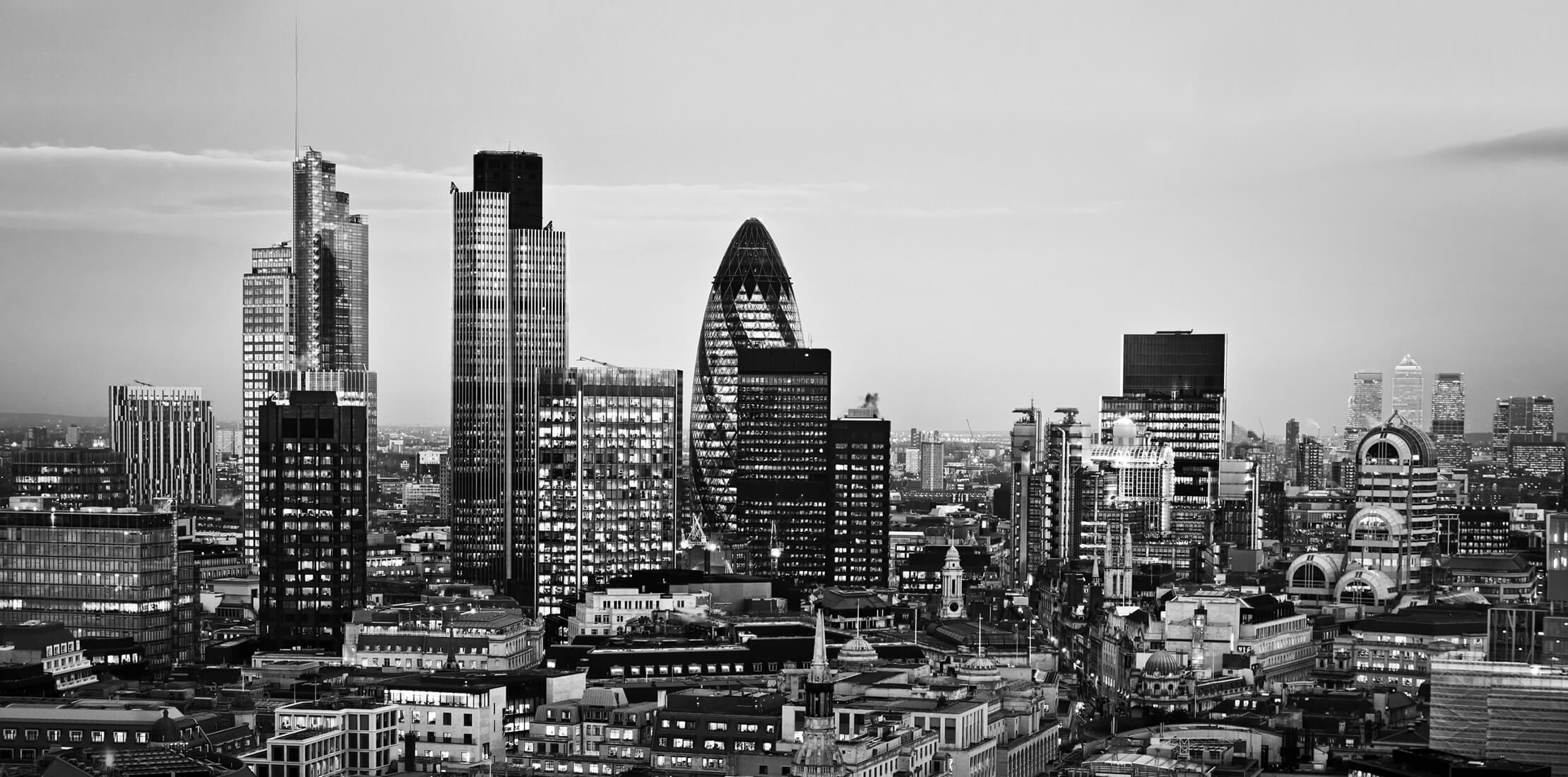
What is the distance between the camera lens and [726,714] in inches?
5468

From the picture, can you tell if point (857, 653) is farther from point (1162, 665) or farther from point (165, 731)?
point (165, 731)

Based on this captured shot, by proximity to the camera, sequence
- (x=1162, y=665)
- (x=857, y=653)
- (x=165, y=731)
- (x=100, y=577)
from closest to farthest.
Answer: (x=165, y=731), (x=857, y=653), (x=1162, y=665), (x=100, y=577)

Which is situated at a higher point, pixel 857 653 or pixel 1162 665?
pixel 857 653

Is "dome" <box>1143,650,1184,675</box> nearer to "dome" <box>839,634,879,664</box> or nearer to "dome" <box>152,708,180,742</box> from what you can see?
"dome" <box>839,634,879,664</box>

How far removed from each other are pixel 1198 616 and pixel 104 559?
8354 centimetres

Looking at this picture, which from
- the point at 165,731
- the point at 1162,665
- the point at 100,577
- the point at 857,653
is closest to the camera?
the point at 165,731

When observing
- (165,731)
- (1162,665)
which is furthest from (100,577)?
(1162,665)

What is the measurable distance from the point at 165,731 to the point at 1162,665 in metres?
72.0

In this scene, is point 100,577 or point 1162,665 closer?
point 1162,665

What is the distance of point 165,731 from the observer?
13475 cm

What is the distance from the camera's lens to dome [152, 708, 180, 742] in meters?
134

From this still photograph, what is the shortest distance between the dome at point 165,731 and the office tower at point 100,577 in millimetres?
57252

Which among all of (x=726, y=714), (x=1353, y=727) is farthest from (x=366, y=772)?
(x=1353, y=727)

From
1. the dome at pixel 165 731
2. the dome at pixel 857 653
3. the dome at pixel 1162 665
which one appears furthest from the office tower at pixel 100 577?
the dome at pixel 1162 665
